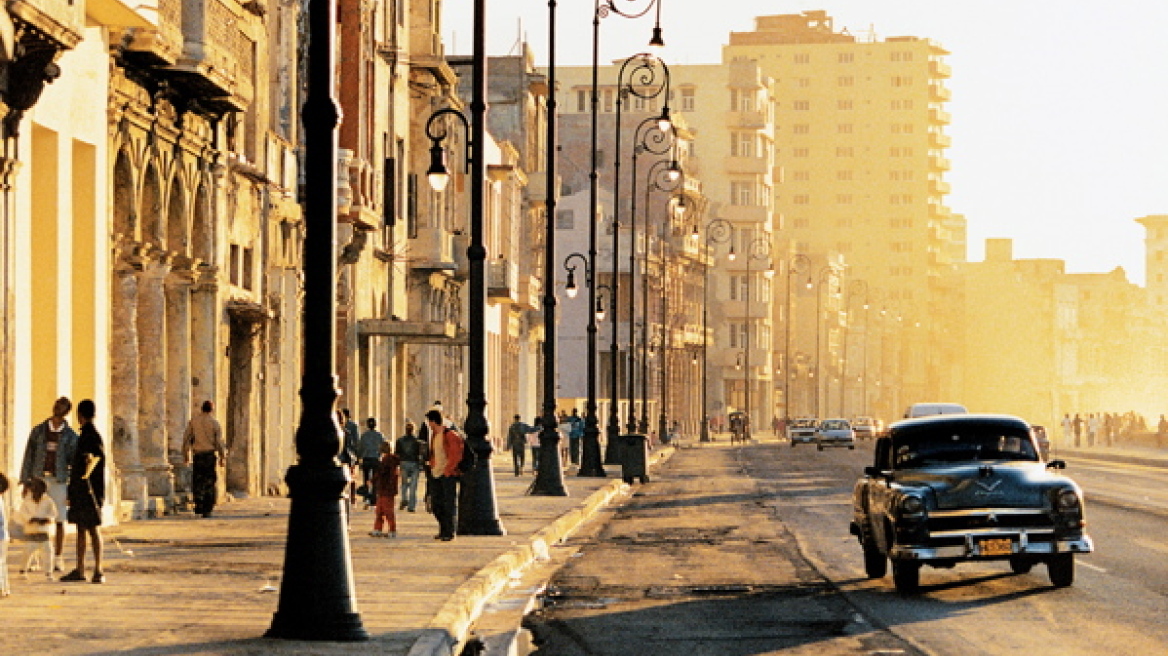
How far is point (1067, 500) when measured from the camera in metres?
22.9

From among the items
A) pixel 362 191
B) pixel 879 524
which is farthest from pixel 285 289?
pixel 879 524

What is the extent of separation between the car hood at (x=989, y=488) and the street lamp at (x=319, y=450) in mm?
7712

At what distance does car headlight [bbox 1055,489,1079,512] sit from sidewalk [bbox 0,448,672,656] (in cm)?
516

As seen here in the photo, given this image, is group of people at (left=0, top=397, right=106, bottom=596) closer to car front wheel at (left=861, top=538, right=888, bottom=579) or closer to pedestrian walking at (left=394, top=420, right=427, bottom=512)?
car front wheel at (left=861, top=538, right=888, bottom=579)

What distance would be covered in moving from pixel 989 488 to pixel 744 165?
153 meters

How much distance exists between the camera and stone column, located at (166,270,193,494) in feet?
123

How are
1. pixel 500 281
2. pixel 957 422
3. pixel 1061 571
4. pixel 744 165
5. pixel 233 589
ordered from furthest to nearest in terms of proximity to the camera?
1. pixel 744 165
2. pixel 500 281
3. pixel 957 422
4. pixel 1061 571
5. pixel 233 589

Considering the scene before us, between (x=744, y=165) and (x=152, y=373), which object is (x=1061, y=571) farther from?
(x=744, y=165)

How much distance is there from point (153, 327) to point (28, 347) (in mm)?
7878

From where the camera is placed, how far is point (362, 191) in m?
52.3

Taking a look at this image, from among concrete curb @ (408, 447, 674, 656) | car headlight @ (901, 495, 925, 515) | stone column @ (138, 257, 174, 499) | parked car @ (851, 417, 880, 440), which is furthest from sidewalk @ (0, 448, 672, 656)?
parked car @ (851, 417, 880, 440)

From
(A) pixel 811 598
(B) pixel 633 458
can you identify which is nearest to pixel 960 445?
(A) pixel 811 598

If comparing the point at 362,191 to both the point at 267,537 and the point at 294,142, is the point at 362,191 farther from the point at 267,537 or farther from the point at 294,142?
the point at 267,537

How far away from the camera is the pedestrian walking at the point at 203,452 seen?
35.8 m
